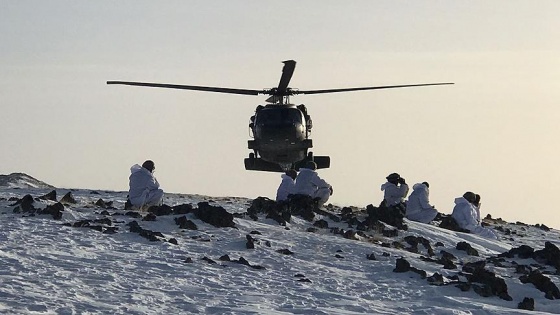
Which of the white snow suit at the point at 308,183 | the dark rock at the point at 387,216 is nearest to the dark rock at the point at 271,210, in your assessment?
the white snow suit at the point at 308,183

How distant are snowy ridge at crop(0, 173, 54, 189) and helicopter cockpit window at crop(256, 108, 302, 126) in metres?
8.49

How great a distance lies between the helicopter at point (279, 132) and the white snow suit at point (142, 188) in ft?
35.8

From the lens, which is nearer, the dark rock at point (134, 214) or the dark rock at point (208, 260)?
the dark rock at point (208, 260)

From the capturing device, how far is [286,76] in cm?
3381

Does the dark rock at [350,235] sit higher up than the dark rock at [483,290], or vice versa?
the dark rock at [350,235]

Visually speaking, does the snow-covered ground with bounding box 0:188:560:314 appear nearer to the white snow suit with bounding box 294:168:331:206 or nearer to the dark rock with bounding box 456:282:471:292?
the dark rock with bounding box 456:282:471:292

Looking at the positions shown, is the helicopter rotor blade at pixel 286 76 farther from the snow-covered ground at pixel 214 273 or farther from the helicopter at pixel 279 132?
the snow-covered ground at pixel 214 273

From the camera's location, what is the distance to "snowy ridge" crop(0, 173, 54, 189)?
112ft

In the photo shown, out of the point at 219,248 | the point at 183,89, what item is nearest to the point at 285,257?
the point at 219,248

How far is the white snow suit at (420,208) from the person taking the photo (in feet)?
81.0

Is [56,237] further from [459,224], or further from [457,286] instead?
[459,224]

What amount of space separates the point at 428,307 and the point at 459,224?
11.3m

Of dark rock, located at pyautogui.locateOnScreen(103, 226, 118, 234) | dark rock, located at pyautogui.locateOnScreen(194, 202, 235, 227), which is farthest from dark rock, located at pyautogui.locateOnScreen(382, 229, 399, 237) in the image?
dark rock, located at pyautogui.locateOnScreen(103, 226, 118, 234)

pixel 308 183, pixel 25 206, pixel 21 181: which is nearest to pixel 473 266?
pixel 308 183
